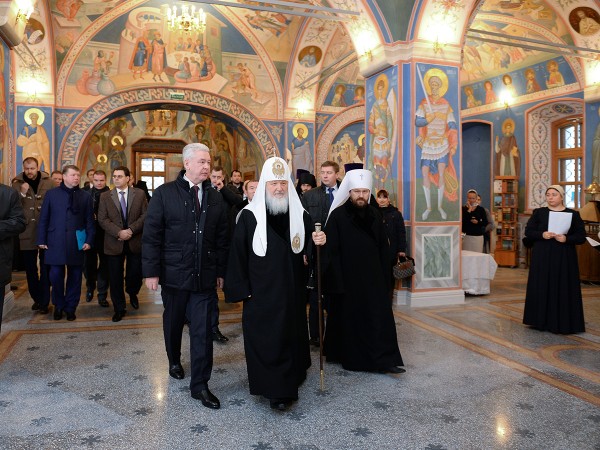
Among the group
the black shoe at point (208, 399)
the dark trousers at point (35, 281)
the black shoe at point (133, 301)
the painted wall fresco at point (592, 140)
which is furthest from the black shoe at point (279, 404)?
the painted wall fresco at point (592, 140)

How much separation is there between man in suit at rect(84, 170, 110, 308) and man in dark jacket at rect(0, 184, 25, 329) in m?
2.35

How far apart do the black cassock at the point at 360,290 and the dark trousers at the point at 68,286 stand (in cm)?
332

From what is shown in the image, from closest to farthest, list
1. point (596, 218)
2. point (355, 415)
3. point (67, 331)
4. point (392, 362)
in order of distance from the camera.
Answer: point (355, 415) → point (392, 362) → point (67, 331) → point (596, 218)

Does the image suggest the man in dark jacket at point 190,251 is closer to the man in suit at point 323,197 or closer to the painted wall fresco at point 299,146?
the man in suit at point 323,197

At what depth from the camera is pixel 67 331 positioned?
6.07 metres

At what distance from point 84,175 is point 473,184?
12.4m

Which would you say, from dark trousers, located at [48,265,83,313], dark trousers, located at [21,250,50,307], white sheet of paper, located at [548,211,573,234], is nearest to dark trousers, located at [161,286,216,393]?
dark trousers, located at [48,265,83,313]

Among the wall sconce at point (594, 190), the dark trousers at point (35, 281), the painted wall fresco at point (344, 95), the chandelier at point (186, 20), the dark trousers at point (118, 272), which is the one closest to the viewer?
the dark trousers at point (118, 272)

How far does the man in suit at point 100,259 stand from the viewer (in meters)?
7.12

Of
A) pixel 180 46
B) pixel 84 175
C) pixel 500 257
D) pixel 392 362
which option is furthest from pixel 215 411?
pixel 84 175

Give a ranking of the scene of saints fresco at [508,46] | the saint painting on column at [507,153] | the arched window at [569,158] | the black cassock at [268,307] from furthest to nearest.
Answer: the saint painting on column at [507,153]
the arched window at [569,158]
the scene of saints fresco at [508,46]
the black cassock at [268,307]

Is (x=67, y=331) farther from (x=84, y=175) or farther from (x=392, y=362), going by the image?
(x=84, y=175)

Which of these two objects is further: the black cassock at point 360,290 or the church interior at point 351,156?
the black cassock at point 360,290

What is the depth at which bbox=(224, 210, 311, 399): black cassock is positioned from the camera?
12.6ft
